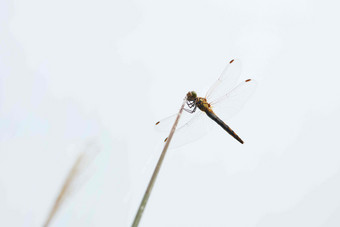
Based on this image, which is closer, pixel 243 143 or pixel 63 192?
pixel 63 192

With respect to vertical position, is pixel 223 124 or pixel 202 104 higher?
pixel 223 124

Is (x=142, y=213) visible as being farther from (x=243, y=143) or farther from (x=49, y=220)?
(x=243, y=143)

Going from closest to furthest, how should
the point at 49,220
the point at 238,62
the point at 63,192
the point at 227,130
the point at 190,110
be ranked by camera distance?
the point at 49,220 < the point at 63,192 < the point at 190,110 < the point at 238,62 < the point at 227,130

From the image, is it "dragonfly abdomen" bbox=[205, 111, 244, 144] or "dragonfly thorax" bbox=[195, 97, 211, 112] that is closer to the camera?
"dragonfly thorax" bbox=[195, 97, 211, 112]

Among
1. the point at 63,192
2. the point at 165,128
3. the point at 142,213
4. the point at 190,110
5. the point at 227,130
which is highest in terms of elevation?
the point at 227,130

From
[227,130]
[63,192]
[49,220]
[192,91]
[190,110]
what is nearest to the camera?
[49,220]

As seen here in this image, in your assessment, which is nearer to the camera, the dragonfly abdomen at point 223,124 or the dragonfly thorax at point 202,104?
the dragonfly thorax at point 202,104

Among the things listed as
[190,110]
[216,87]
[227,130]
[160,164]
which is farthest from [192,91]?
[160,164]

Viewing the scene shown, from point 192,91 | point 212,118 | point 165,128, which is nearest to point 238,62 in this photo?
point 212,118

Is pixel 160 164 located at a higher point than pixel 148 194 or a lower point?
higher

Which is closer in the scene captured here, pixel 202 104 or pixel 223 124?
pixel 202 104
